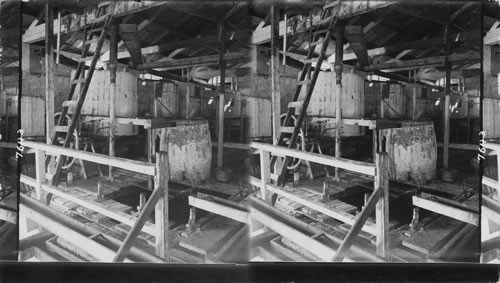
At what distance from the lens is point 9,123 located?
2.05 m

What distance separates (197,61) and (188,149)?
1.44ft

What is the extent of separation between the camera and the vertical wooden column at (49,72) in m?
2.01

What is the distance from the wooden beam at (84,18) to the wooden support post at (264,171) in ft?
2.99

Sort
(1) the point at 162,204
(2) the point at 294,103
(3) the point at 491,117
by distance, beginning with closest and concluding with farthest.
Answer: (1) the point at 162,204, (2) the point at 294,103, (3) the point at 491,117

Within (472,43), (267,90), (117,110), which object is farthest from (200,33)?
(472,43)

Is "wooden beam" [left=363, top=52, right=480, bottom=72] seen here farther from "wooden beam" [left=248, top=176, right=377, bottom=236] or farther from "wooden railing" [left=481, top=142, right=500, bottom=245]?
"wooden beam" [left=248, top=176, right=377, bottom=236]

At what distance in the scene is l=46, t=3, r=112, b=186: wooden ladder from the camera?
6.56ft

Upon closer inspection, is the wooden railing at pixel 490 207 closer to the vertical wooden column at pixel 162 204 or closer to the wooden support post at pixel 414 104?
the wooden support post at pixel 414 104

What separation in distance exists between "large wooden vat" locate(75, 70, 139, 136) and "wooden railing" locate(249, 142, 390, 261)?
24.5 inches

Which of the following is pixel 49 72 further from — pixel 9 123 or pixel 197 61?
pixel 197 61

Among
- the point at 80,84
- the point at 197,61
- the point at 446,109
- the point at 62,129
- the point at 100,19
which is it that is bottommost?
the point at 62,129

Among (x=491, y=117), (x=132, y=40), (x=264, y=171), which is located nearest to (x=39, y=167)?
(x=132, y=40)

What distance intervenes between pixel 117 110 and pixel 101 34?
39cm

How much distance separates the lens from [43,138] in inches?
80.0
